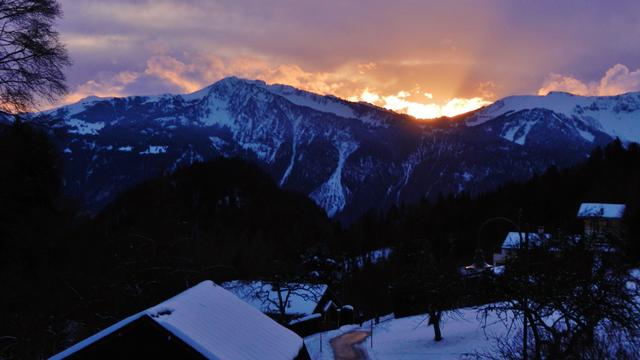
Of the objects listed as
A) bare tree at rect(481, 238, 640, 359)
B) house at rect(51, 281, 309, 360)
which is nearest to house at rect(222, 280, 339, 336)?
bare tree at rect(481, 238, 640, 359)

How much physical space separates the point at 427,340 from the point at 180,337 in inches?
1135

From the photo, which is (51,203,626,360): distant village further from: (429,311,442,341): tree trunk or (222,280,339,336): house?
(222,280,339,336): house

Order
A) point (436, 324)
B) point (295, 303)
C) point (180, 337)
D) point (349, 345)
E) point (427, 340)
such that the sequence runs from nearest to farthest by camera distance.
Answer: point (180, 337) → point (436, 324) → point (427, 340) → point (349, 345) → point (295, 303)

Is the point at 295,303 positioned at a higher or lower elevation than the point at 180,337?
lower

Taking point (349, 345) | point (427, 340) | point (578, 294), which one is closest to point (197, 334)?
point (578, 294)

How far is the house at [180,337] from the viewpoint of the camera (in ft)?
Answer: 37.6

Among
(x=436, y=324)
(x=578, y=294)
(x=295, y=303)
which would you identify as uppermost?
(x=578, y=294)

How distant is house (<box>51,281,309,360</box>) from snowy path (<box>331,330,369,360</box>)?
2223cm

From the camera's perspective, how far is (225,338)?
499 inches

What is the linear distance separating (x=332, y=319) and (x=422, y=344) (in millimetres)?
23504

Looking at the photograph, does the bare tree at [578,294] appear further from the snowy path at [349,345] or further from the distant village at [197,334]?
the snowy path at [349,345]

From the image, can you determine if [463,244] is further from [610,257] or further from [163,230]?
[610,257]

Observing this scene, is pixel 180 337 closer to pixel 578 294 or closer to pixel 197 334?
pixel 197 334

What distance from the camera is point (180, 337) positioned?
445 inches
